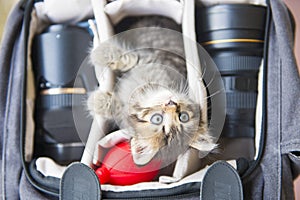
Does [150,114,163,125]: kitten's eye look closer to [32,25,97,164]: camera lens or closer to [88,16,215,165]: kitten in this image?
[88,16,215,165]: kitten

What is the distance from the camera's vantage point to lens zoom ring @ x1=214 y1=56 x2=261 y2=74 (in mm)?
596

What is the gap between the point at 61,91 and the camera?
2.01ft

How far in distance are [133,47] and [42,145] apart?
0.60 feet

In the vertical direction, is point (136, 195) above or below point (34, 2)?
below

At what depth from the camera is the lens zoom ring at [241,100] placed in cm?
60

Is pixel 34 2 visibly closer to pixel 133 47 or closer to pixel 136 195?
pixel 133 47

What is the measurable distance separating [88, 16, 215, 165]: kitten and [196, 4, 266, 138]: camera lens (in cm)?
5

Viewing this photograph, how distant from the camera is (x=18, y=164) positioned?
1.97 feet

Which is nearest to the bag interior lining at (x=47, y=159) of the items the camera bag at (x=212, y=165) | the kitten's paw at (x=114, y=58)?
the camera bag at (x=212, y=165)

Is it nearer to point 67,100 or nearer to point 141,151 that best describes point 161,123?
point 141,151

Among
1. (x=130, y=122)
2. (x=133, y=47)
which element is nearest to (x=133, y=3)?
(x=133, y=47)

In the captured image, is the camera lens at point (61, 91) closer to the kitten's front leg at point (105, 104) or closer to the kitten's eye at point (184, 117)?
the kitten's front leg at point (105, 104)

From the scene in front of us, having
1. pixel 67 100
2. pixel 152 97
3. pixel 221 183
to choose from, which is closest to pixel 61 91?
pixel 67 100

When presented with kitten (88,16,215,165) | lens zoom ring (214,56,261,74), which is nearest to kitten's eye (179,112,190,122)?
kitten (88,16,215,165)
